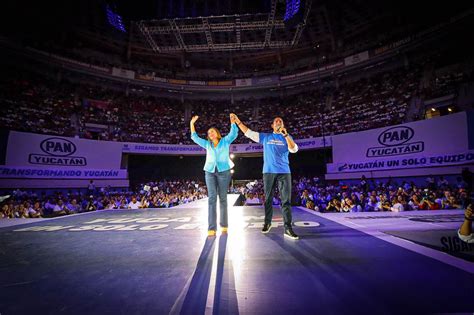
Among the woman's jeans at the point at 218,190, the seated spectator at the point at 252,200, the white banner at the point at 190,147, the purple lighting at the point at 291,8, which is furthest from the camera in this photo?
the white banner at the point at 190,147

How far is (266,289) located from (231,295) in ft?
0.73

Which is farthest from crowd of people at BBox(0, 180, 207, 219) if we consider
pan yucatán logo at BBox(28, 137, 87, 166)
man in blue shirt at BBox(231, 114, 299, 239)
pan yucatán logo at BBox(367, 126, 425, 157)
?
pan yucatán logo at BBox(367, 126, 425, 157)

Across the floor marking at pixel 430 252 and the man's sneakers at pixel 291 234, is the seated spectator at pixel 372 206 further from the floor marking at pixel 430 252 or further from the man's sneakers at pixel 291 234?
the man's sneakers at pixel 291 234

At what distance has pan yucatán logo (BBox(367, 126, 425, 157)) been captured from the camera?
1432 cm

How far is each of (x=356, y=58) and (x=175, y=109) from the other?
20.6 m

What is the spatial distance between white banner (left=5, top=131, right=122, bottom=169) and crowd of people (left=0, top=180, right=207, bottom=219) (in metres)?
1.93

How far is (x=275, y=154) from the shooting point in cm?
319

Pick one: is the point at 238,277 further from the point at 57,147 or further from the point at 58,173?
the point at 57,147

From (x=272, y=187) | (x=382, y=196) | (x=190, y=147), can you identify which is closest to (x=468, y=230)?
(x=272, y=187)

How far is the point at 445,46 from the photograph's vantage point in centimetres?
1831

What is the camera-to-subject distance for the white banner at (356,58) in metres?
21.3

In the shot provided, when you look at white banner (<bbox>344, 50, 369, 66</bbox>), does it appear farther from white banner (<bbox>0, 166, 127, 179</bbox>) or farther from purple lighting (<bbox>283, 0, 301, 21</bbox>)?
white banner (<bbox>0, 166, 127, 179</bbox>)

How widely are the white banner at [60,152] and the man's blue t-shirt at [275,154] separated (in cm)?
1812

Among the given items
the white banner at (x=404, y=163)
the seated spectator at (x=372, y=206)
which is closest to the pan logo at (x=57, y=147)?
the seated spectator at (x=372, y=206)
